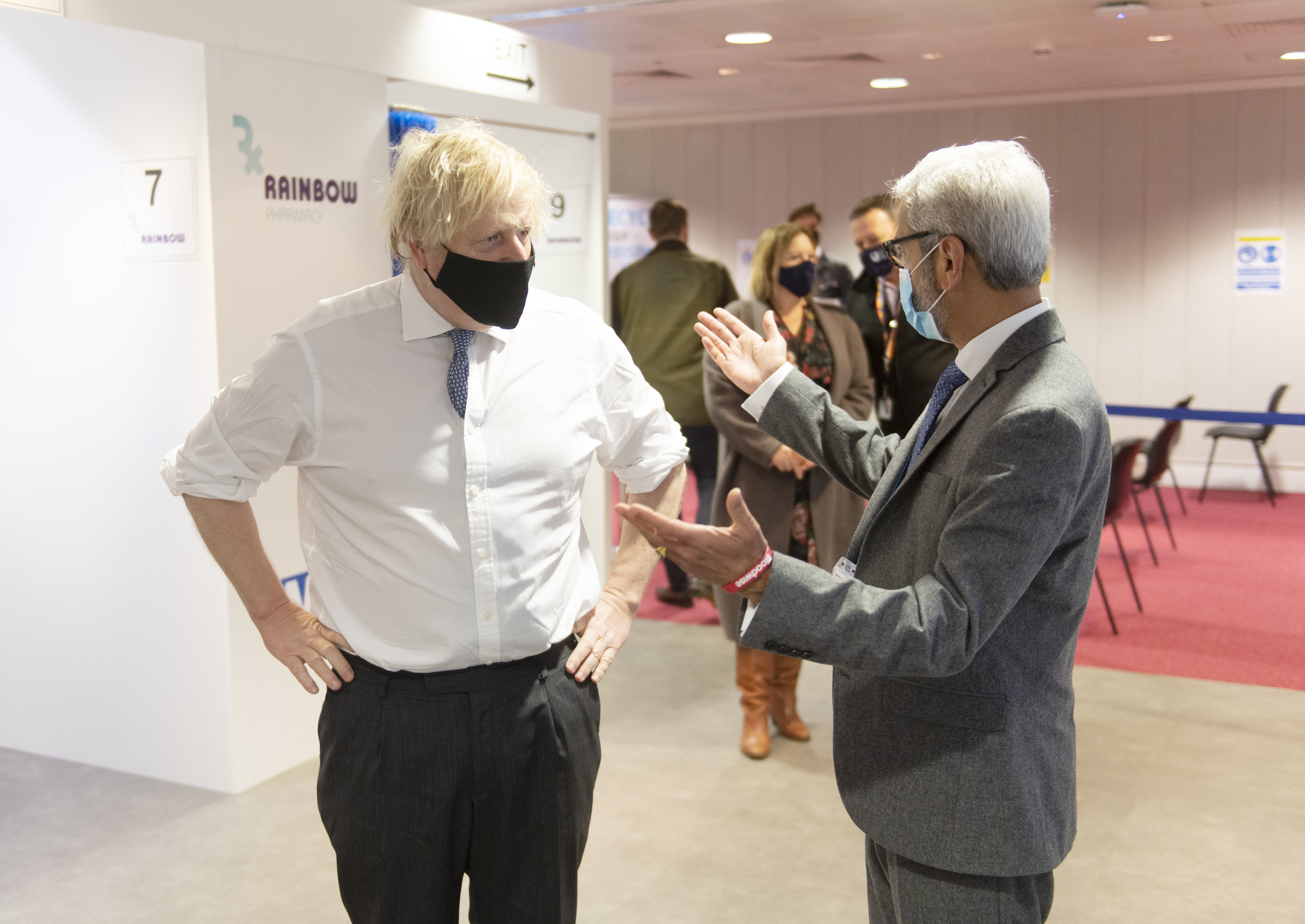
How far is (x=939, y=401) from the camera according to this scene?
1.70 meters

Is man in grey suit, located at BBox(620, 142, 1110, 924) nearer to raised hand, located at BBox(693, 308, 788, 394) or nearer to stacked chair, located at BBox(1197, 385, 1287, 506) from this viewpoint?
raised hand, located at BBox(693, 308, 788, 394)

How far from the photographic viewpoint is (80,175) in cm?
374

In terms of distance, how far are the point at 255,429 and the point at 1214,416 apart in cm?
489

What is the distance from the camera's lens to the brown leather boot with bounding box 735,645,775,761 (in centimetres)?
405

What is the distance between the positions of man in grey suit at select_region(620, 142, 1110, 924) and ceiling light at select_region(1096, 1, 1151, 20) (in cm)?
475

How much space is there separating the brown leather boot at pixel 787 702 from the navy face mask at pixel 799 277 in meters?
1.30

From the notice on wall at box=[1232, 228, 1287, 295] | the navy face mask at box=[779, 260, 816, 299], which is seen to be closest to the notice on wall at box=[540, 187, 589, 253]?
the navy face mask at box=[779, 260, 816, 299]

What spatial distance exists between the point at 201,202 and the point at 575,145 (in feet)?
7.53

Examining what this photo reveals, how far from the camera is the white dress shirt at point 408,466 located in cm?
174

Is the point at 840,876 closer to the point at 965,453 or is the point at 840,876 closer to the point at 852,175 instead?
the point at 965,453

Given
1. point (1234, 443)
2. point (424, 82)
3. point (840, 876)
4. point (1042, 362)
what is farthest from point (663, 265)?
point (1234, 443)

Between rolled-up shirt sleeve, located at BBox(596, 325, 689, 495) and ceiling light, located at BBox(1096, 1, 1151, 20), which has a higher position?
ceiling light, located at BBox(1096, 1, 1151, 20)

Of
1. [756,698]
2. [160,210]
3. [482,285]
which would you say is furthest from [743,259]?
[482,285]

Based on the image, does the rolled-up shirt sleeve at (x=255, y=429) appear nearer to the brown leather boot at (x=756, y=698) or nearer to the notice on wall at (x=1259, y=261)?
the brown leather boot at (x=756, y=698)
